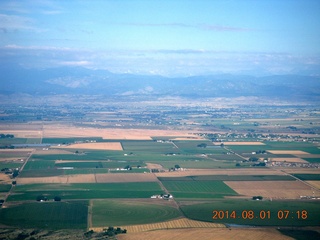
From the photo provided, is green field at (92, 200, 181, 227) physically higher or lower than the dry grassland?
higher

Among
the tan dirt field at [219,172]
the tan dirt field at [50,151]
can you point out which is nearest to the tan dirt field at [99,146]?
the tan dirt field at [50,151]

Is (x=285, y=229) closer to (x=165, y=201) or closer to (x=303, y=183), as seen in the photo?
(x=165, y=201)

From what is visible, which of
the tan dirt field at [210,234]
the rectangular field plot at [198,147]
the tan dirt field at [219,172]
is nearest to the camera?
the tan dirt field at [210,234]

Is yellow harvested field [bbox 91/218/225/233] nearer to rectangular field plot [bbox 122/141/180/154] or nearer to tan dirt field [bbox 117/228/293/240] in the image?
tan dirt field [bbox 117/228/293/240]

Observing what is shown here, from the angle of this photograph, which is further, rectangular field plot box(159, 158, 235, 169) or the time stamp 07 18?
rectangular field plot box(159, 158, 235, 169)

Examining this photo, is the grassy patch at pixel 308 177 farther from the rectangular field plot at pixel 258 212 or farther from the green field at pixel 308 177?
the rectangular field plot at pixel 258 212

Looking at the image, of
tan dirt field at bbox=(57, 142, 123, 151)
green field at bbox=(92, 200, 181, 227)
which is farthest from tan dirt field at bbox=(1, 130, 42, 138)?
green field at bbox=(92, 200, 181, 227)
